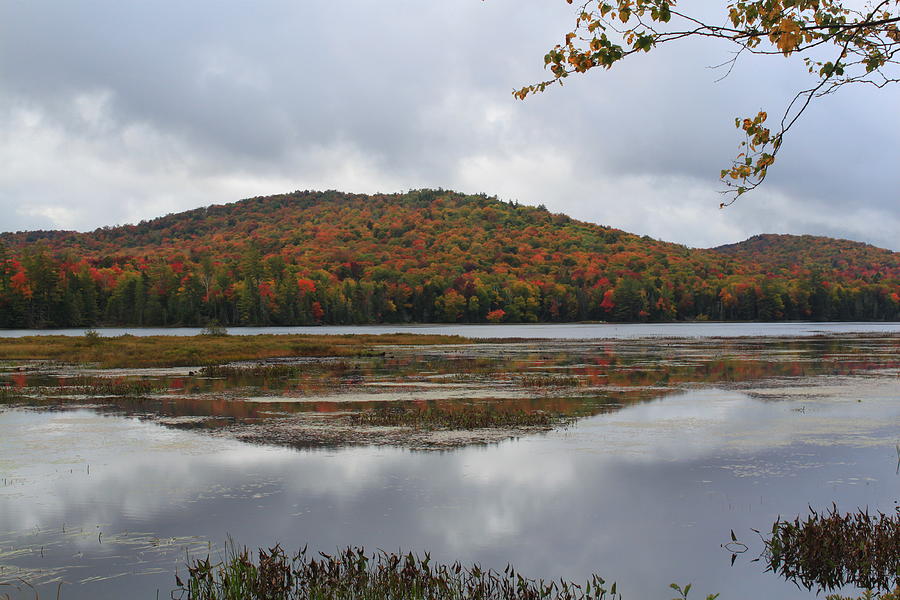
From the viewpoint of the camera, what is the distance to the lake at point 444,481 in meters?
10.2

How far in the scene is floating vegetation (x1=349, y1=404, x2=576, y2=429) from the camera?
20.4m

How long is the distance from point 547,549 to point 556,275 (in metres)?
174

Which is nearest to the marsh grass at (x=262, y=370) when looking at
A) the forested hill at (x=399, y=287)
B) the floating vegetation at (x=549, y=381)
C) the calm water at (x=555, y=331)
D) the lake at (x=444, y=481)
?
the lake at (x=444, y=481)

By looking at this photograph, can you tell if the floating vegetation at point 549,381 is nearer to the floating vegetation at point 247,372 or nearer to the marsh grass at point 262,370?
the marsh grass at point 262,370

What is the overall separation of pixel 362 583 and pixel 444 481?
523cm

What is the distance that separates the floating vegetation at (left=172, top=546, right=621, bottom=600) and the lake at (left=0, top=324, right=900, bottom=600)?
547mm

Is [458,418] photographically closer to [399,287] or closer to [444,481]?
[444,481]

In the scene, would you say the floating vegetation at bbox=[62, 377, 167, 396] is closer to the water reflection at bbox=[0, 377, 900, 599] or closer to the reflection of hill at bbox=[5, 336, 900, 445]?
the reflection of hill at bbox=[5, 336, 900, 445]

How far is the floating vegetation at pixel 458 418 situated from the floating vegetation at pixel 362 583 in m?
10.6

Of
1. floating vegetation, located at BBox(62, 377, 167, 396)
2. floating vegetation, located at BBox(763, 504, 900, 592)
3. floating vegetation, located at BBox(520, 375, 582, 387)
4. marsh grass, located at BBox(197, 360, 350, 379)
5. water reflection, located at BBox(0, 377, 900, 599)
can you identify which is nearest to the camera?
floating vegetation, located at BBox(763, 504, 900, 592)

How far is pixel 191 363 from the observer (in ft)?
150

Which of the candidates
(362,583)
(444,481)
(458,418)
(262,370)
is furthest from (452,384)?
(362,583)

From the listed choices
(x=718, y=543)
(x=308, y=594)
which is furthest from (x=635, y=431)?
(x=308, y=594)

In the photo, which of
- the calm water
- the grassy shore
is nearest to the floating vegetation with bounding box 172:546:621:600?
the grassy shore
